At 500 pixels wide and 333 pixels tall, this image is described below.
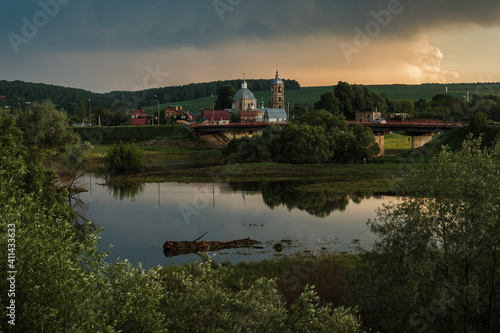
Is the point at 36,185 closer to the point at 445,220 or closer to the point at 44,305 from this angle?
the point at 44,305

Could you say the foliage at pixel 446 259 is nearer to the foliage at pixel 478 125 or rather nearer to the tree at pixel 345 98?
the foliage at pixel 478 125

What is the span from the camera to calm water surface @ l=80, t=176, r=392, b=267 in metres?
32.6

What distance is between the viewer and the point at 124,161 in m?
72.4

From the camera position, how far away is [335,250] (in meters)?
31.4

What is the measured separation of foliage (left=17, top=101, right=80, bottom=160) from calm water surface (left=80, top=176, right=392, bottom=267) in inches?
225

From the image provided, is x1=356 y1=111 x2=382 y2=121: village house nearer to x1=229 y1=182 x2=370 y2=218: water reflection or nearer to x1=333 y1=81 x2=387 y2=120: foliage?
x1=333 y1=81 x2=387 y2=120: foliage

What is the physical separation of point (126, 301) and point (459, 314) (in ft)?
40.3

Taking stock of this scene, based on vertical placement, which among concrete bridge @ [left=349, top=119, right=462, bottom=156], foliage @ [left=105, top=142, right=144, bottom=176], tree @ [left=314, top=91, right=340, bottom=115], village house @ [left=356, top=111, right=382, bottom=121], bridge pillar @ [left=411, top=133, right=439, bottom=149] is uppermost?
tree @ [left=314, top=91, right=340, bottom=115]

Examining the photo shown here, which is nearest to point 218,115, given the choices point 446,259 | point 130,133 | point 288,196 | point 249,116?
point 249,116

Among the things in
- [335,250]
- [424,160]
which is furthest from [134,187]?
[424,160]

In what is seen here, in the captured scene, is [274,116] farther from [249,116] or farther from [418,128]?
[418,128]

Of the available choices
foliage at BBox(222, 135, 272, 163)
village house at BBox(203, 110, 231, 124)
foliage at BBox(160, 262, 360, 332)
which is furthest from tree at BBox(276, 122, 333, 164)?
village house at BBox(203, 110, 231, 124)

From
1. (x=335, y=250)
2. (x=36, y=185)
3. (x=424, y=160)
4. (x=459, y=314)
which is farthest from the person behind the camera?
(x=424, y=160)

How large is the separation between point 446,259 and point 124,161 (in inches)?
2350
